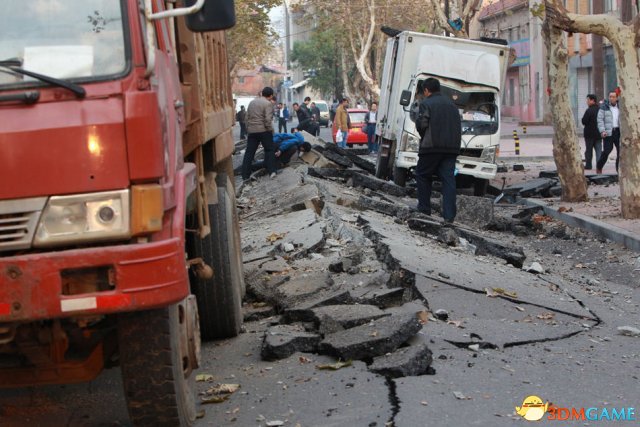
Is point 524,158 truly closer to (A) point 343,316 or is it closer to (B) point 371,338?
(A) point 343,316

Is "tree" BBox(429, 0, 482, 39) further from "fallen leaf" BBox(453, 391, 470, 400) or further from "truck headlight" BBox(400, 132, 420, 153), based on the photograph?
"fallen leaf" BBox(453, 391, 470, 400)

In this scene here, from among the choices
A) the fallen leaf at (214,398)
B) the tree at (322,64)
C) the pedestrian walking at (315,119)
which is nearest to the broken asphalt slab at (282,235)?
the fallen leaf at (214,398)

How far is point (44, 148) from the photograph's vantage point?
4301 millimetres

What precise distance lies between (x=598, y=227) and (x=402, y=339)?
347 inches

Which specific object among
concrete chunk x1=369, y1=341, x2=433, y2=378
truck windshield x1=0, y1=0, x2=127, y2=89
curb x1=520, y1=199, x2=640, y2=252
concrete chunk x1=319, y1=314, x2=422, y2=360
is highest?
truck windshield x1=0, y1=0, x2=127, y2=89

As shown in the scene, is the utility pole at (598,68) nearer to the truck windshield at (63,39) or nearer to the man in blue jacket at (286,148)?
the man in blue jacket at (286,148)

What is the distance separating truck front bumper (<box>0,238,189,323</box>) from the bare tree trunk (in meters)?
14.4

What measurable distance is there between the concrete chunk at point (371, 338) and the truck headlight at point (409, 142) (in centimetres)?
1274

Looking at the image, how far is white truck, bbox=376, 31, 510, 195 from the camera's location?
19.3 m

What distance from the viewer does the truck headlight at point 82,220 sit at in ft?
14.0

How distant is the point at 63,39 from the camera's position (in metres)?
4.66

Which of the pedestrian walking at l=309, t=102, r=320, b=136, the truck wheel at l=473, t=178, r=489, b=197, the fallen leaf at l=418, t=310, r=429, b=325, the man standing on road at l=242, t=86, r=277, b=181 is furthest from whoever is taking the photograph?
the pedestrian walking at l=309, t=102, r=320, b=136
